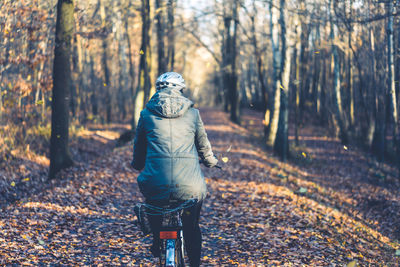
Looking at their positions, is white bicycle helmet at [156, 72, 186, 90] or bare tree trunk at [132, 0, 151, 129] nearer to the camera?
white bicycle helmet at [156, 72, 186, 90]

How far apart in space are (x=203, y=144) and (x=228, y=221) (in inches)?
186

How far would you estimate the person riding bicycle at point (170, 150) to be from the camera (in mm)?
3727

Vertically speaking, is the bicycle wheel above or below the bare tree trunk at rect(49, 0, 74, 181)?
below

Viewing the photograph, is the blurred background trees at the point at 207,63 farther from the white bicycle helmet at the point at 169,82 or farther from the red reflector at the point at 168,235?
the red reflector at the point at 168,235

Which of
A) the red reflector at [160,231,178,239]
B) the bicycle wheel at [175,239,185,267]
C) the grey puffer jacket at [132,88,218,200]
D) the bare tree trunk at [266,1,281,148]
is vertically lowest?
the bicycle wheel at [175,239,185,267]

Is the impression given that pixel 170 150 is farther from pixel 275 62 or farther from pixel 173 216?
pixel 275 62

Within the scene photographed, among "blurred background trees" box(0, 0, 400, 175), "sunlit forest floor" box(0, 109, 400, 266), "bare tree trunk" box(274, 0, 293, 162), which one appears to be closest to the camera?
"sunlit forest floor" box(0, 109, 400, 266)

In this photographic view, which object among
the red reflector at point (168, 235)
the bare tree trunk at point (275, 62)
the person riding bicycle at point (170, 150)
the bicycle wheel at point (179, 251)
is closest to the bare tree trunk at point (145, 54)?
the bare tree trunk at point (275, 62)

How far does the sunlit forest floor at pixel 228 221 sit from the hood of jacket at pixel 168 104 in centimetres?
326

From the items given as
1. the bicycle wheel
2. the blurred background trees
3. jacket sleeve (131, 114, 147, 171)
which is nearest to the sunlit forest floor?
the bicycle wheel

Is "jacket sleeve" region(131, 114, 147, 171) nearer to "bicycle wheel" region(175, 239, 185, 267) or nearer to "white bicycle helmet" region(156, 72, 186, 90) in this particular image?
"white bicycle helmet" region(156, 72, 186, 90)

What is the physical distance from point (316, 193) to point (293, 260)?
7323 millimetres

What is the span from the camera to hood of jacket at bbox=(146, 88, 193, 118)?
3.75m

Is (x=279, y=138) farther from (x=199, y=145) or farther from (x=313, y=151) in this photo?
(x=199, y=145)
